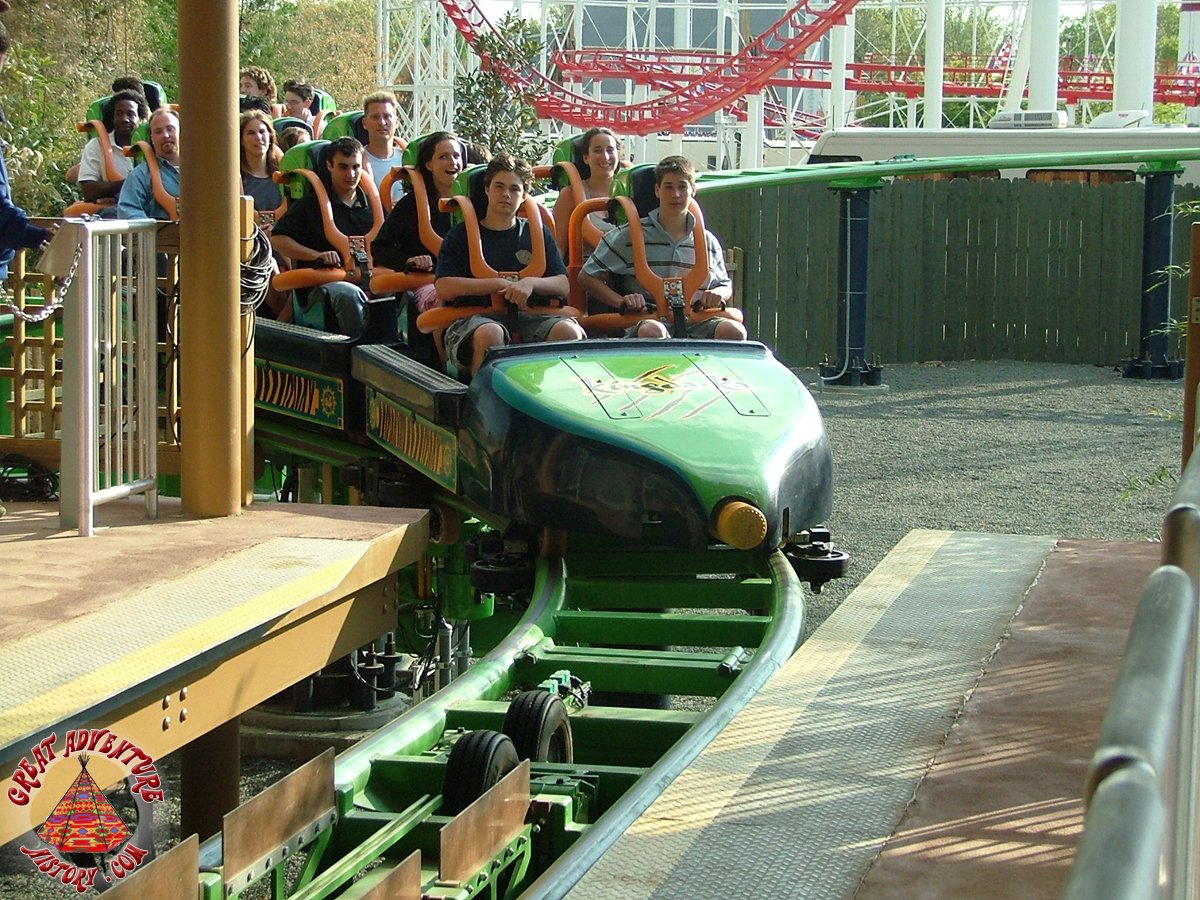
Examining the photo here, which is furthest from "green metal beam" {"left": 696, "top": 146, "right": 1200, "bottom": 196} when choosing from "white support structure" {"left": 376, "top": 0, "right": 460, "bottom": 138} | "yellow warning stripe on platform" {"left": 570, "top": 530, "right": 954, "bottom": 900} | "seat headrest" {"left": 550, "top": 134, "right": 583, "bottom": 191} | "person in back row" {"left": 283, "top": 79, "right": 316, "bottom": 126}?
"white support structure" {"left": 376, "top": 0, "right": 460, "bottom": 138}

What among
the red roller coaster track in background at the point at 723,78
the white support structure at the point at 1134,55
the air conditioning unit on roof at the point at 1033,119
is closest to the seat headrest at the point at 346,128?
the air conditioning unit on roof at the point at 1033,119

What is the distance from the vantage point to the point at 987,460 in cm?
1048

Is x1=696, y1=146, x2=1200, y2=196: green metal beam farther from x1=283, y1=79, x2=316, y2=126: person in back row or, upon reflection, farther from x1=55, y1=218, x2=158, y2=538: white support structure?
x1=55, y1=218, x2=158, y2=538: white support structure

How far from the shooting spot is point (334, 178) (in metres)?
7.60

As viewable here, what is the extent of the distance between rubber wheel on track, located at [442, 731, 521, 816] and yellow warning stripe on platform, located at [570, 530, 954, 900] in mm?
486

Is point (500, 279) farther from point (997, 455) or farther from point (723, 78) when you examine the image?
point (723, 78)

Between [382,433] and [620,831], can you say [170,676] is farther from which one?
[382,433]

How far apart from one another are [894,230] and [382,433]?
1020 centimetres

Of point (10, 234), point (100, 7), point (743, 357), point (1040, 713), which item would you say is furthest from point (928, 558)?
point (100, 7)

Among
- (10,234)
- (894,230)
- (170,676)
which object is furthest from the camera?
(894,230)

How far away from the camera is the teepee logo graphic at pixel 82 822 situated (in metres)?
3.40

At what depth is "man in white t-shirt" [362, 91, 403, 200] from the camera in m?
8.52

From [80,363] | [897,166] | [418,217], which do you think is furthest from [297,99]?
[80,363]
